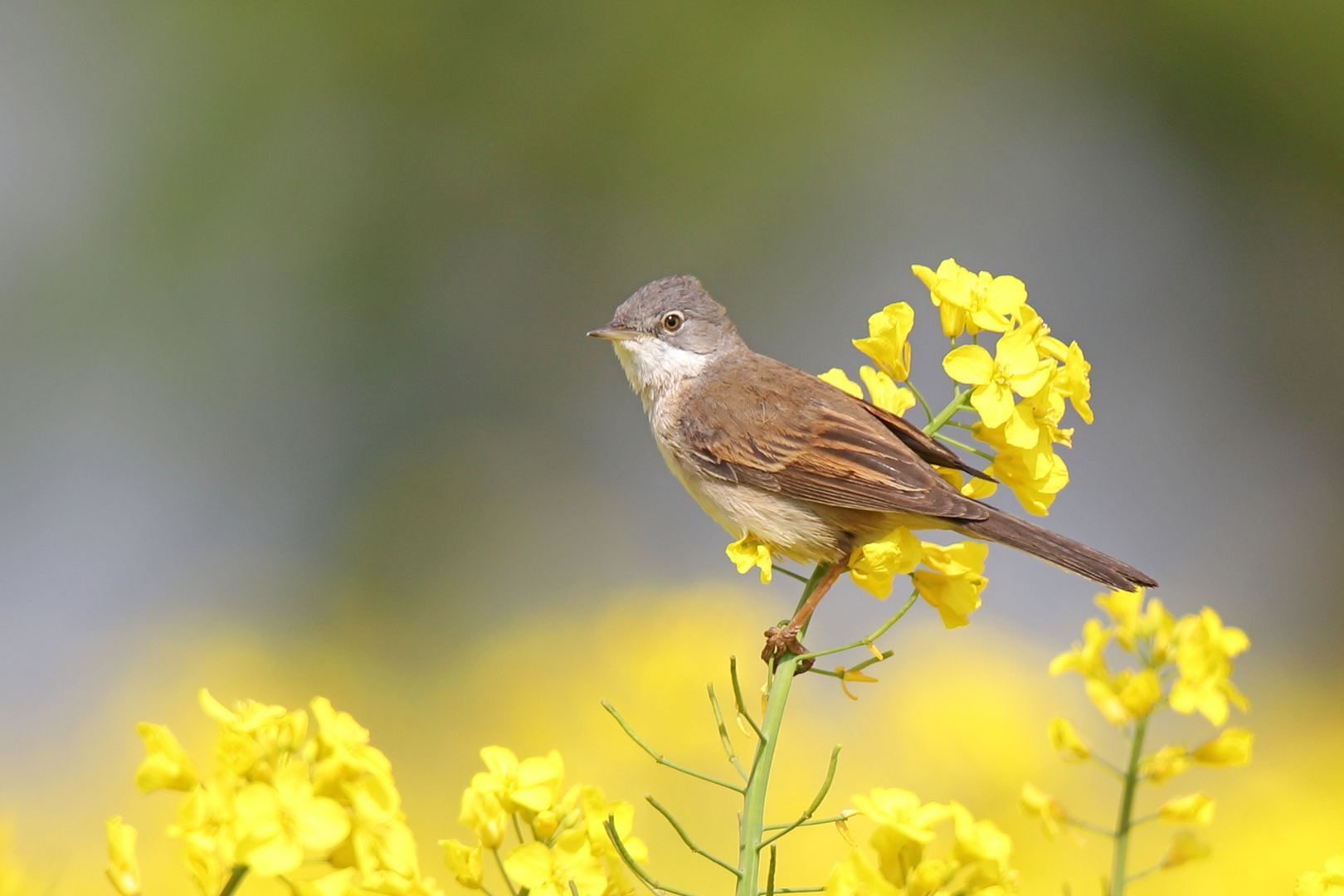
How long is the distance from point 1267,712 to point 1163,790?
2.10m

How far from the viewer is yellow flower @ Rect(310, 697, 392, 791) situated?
114 cm

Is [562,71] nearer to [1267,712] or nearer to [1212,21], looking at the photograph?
[1212,21]

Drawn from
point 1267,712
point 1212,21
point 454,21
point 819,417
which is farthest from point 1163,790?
point 454,21

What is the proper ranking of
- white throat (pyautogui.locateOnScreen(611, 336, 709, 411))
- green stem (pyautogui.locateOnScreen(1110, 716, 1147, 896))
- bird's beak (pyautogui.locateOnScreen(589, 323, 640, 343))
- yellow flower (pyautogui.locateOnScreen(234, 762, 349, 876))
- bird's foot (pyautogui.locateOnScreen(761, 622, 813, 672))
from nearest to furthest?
yellow flower (pyautogui.locateOnScreen(234, 762, 349, 876)) → green stem (pyautogui.locateOnScreen(1110, 716, 1147, 896)) → bird's foot (pyautogui.locateOnScreen(761, 622, 813, 672)) → white throat (pyautogui.locateOnScreen(611, 336, 709, 411)) → bird's beak (pyautogui.locateOnScreen(589, 323, 640, 343))

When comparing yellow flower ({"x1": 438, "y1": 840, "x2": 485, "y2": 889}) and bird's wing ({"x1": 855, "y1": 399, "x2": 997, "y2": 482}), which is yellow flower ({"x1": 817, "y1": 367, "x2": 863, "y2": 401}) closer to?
bird's wing ({"x1": 855, "y1": 399, "x2": 997, "y2": 482})

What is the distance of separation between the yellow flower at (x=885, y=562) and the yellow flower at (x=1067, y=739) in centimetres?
49

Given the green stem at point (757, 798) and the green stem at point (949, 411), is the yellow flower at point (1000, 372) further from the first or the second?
the green stem at point (757, 798)

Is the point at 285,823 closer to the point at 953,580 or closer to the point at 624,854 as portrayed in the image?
the point at 624,854

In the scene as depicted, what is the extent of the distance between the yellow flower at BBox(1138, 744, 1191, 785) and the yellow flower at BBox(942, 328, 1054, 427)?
26.4 inches

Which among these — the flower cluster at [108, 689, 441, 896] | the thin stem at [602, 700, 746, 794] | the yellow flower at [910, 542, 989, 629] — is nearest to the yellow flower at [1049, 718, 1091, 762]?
the yellow flower at [910, 542, 989, 629]

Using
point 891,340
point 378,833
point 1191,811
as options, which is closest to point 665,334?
point 891,340

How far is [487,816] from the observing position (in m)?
1.37

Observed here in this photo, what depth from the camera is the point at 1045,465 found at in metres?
1.86

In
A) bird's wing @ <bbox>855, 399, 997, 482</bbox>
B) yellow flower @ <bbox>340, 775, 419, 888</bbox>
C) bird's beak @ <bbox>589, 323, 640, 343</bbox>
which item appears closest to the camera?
yellow flower @ <bbox>340, 775, 419, 888</bbox>
